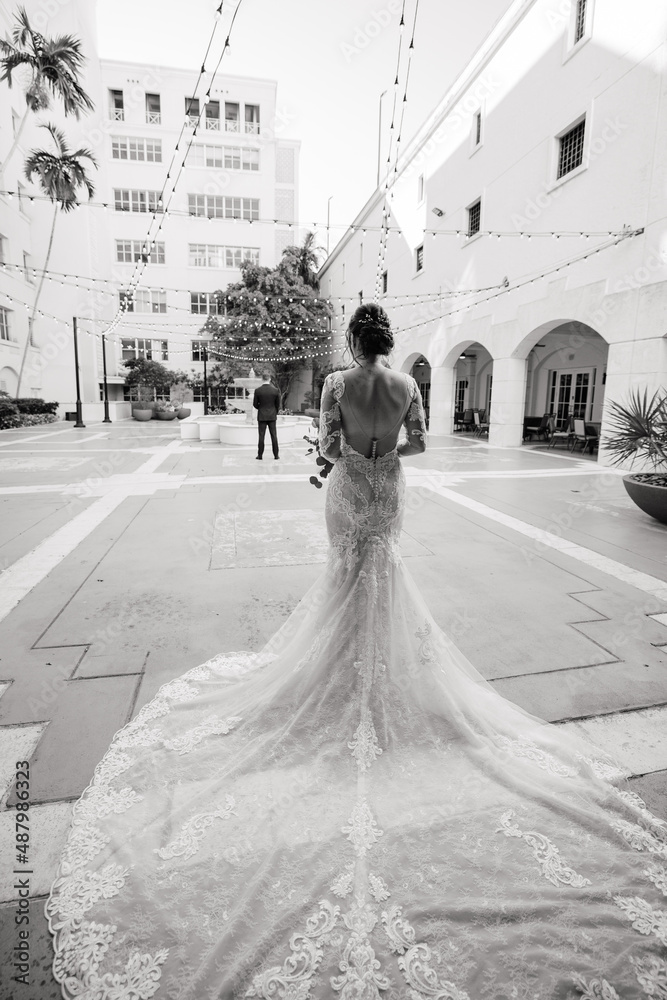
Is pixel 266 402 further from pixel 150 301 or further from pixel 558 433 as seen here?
pixel 150 301

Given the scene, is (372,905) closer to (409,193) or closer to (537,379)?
(537,379)

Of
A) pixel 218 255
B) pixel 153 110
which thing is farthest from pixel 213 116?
pixel 218 255

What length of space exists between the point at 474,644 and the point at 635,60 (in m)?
12.0

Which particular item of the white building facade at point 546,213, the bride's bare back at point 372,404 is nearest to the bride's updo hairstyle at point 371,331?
the bride's bare back at point 372,404

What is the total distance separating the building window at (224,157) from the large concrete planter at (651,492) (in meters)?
31.6

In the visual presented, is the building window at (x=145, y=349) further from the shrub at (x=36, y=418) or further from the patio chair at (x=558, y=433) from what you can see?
the patio chair at (x=558, y=433)

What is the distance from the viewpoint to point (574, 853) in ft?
5.65

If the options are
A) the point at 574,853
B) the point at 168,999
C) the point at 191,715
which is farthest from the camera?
the point at 191,715

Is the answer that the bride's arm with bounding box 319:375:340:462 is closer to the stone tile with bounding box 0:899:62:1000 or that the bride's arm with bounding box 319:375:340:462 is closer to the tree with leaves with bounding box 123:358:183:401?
the stone tile with bounding box 0:899:62:1000

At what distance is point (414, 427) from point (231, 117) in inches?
1412

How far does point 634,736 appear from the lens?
2381mm

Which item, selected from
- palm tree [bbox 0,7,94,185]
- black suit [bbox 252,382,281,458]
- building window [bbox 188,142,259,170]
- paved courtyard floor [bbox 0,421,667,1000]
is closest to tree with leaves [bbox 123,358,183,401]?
palm tree [bbox 0,7,94,185]

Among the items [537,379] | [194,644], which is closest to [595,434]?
[537,379]

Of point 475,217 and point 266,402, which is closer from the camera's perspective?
point 266,402
